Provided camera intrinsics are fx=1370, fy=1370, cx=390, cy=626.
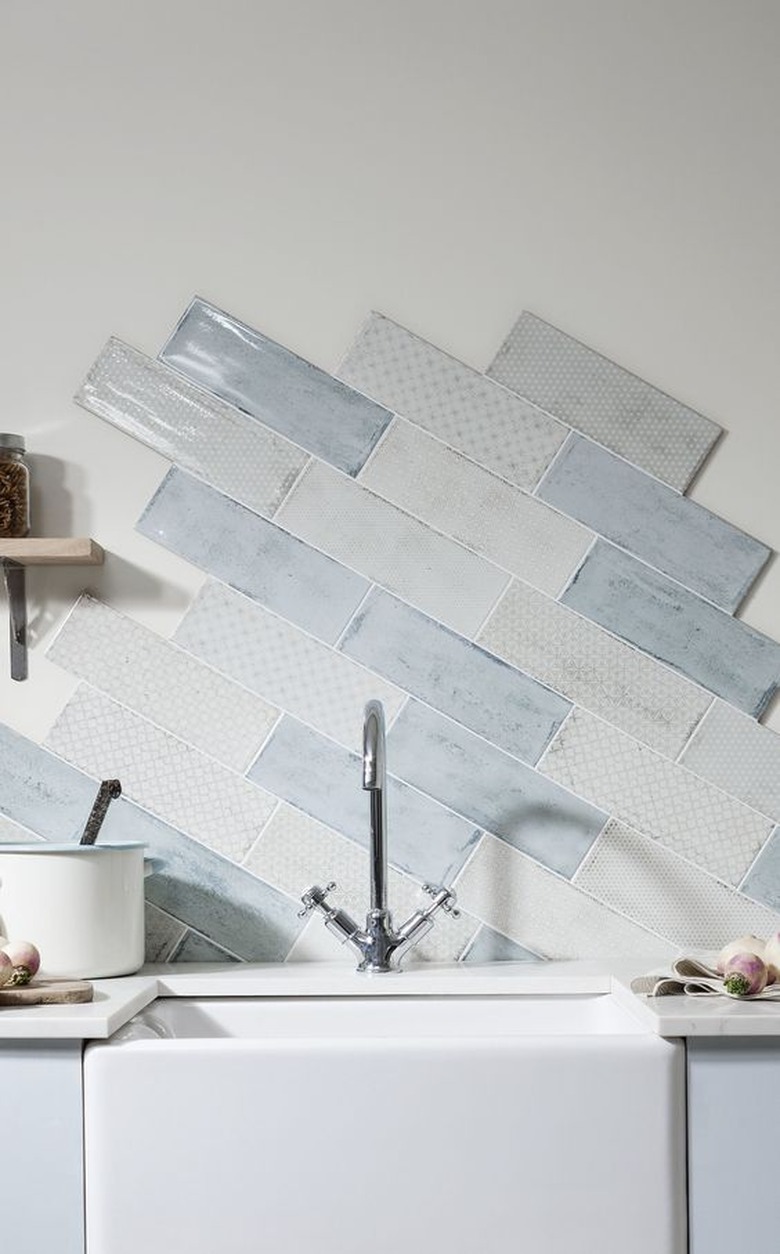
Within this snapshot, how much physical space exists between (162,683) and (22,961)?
0.53m

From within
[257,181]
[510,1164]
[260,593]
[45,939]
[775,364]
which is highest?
[775,364]

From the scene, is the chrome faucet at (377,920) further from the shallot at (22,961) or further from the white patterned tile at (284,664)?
the shallot at (22,961)

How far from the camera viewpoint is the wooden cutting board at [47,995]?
1.60m

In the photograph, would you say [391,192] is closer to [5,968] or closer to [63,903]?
[63,903]

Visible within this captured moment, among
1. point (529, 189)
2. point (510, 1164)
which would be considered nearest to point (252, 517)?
point (529, 189)

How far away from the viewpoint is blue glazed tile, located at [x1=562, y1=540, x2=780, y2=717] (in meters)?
2.07

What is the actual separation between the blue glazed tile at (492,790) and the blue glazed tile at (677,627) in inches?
10.2

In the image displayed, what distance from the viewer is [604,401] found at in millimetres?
2105

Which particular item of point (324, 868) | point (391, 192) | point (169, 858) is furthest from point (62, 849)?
point (391, 192)

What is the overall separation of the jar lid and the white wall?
84 millimetres

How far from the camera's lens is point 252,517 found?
2.10 meters

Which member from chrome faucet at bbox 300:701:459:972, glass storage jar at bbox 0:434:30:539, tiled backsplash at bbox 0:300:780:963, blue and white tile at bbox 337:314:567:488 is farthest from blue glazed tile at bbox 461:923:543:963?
glass storage jar at bbox 0:434:30:539

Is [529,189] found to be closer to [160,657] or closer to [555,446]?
[555,446]

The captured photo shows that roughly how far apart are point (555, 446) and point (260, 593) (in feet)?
1.65
